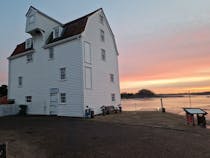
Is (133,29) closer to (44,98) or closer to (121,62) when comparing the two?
(121,62)

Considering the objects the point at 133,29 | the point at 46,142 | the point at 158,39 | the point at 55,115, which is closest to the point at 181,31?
the point at 158,39

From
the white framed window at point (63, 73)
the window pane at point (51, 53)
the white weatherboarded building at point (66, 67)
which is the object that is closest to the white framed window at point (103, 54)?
the white weatherboarded building at point (66, 67)

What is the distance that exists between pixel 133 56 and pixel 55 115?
1331 cm

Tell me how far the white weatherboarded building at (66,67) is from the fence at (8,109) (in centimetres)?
116

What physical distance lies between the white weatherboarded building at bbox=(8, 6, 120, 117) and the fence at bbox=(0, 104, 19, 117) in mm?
1164

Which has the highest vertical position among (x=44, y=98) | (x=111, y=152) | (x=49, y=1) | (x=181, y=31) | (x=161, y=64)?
(x=49, y=1)

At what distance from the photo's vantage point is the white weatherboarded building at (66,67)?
20188mm

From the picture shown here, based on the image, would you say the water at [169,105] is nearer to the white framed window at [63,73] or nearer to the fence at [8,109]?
the white framed window at [63,73]

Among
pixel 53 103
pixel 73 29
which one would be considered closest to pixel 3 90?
pixel 53 103

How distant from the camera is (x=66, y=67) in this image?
20969mm

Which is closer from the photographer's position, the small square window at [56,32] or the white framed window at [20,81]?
the small square window at [56,32]

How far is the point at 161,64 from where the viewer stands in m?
28.1

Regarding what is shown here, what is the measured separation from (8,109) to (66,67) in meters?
10.0

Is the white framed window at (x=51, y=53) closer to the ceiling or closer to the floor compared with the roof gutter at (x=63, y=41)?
closer to the floor
